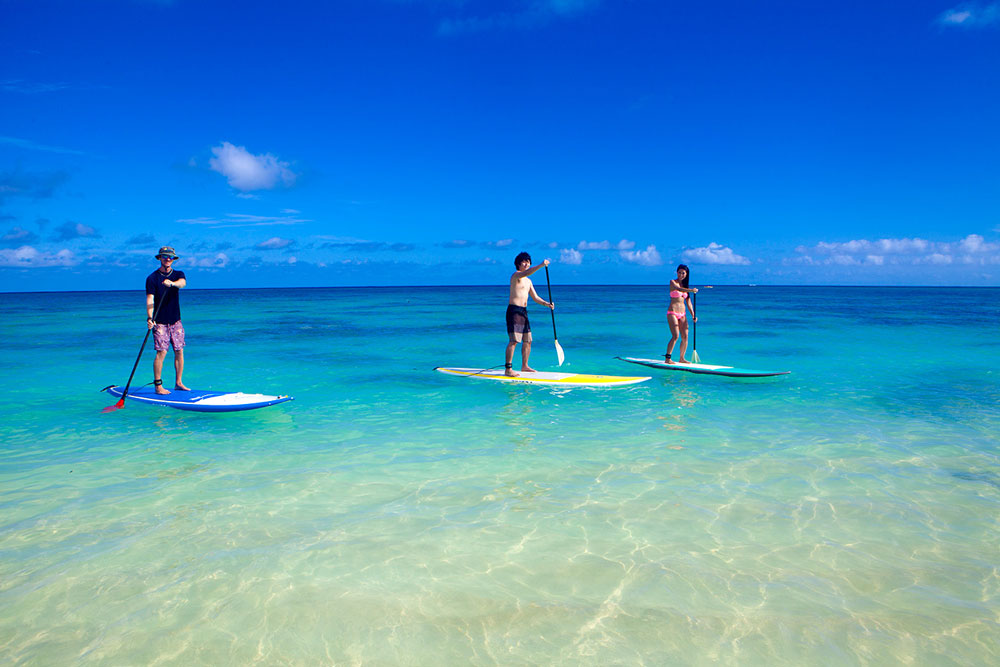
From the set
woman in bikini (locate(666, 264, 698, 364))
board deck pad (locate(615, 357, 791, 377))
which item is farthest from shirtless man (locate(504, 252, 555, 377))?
board deck pad (locate(615, 357, 791, 377))

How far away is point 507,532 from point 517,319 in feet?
21.4

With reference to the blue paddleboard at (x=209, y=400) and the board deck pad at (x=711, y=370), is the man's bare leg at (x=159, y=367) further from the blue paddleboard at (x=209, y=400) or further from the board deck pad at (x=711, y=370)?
the board deck pad at (x=711, y=370)

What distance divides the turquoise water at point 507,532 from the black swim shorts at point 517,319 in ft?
4.90

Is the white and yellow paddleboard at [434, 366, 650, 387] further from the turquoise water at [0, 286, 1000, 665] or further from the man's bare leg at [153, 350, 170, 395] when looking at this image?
the man's bare leg at [153, 350, 170, 395]

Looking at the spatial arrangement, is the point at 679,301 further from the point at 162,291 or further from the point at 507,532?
the point at 162,291

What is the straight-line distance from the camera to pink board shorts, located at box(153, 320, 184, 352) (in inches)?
359

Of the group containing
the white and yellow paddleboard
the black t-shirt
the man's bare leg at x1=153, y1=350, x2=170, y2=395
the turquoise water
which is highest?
the black t-shirt

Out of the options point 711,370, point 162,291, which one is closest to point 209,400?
point 162,291

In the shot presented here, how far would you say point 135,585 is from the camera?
4.09m

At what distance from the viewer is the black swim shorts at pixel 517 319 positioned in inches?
437

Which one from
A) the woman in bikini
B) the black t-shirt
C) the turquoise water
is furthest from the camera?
the woman in bikini

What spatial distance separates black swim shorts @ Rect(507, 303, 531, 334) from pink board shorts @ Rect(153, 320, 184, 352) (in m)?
5.43

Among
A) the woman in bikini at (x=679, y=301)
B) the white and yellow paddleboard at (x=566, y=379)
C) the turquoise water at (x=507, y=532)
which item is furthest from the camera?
the woman in bikini at (x=679, y=301)

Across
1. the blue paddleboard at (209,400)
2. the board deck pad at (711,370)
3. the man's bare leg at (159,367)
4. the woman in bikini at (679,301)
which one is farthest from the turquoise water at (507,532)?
the woman in bikini at (679,301)
